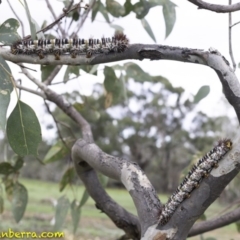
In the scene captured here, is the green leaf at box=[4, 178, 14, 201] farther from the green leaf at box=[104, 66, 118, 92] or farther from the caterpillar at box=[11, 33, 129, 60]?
the caterpillar at box=[11, 33, 129, 60]

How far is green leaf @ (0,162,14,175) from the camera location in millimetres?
1277

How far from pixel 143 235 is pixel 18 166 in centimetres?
75

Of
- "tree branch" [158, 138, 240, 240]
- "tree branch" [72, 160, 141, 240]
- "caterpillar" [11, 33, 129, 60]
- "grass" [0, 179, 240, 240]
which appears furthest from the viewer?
"grass" [0, 179, 240, 240]

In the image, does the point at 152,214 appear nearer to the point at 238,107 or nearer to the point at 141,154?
the point at 238,107

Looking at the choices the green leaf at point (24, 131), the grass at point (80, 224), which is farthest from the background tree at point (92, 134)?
the grass at point (80, 224)

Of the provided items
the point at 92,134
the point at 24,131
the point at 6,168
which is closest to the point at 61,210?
the point at 6,168

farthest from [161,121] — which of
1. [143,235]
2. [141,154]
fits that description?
[143,235]

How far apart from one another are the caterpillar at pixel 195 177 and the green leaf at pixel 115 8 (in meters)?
0.80

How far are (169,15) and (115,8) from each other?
0.20 m

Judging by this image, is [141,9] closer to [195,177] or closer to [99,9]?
[99,9]

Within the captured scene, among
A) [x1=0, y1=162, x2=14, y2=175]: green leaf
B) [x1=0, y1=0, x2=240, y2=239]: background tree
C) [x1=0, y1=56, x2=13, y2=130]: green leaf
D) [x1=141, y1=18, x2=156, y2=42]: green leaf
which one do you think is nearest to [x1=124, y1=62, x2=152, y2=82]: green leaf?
[x1=0, y1=0, x2=240, y2=239]: background tree

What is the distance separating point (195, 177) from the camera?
1.92 ft

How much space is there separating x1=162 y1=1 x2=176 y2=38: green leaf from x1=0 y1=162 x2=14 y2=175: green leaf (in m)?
0.58

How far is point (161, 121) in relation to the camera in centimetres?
1107
